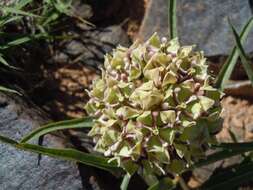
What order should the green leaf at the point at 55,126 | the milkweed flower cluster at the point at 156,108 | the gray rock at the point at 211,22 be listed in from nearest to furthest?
the milkweed flower cluster at the point at 156,108, the green leaf at the point at 55,126, the gray rock at the point at 211,22

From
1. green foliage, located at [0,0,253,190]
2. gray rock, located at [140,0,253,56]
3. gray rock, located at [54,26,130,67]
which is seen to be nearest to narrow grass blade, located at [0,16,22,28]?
gray rock, located at [54,26,130,67]

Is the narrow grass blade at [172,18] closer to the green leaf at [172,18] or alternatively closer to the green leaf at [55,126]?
the green leaf at [172,18]

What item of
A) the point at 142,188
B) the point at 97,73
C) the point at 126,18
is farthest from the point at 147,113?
the point at 126,18

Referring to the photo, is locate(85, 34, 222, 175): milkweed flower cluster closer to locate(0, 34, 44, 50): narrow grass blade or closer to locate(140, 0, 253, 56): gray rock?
locate(0, 34, 44, 50): narrow grass blade

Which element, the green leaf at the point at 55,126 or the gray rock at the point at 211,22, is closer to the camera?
the green leaf at the point at 55,126

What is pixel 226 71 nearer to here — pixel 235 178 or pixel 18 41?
pixel 235 178

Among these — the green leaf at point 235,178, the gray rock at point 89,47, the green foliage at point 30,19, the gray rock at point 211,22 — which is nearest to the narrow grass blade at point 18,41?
the green foliage at point 30,19

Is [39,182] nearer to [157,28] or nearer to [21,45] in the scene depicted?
[21,45]

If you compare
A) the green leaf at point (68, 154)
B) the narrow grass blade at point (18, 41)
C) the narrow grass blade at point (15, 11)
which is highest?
the narrow grass blade at point (15, 11)
